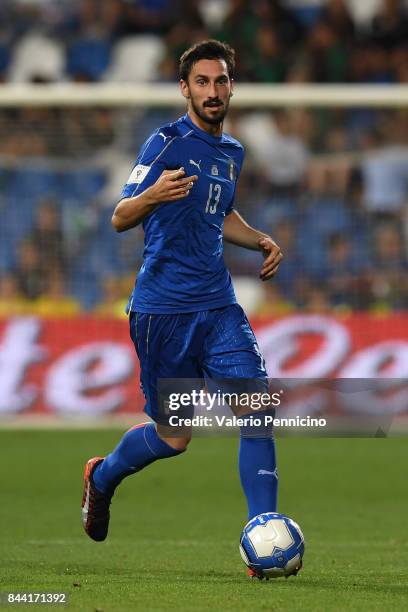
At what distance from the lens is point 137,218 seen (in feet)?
20.0

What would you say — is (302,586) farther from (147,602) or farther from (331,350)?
(331,350)

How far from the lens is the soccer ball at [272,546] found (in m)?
5.91

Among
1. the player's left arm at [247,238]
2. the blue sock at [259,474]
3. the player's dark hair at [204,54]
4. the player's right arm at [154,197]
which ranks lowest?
the blue sock at [259,474]

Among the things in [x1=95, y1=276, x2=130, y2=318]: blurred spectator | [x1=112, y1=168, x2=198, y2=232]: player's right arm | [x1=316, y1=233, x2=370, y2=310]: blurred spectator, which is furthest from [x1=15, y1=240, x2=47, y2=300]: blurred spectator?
[x1=112, y1=168, x2=198, y2=232]: player's right arm

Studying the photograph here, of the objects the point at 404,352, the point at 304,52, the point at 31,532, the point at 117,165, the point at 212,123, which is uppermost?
the point at 304,52

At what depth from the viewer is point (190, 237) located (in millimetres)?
6496

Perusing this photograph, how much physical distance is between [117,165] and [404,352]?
3.63 meters

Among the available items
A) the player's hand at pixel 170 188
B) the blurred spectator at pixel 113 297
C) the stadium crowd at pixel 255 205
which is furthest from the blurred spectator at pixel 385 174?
the player's hand at pixel 170 188

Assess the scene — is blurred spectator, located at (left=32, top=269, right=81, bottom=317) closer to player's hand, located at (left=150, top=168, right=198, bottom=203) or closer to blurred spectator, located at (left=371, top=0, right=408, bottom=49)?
blurred spectator, located at (left=371, top=0, right=408, bottom=49)

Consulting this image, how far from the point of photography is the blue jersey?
6.44m

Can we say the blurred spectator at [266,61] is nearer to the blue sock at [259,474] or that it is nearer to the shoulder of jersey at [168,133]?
the shoulder of jersey at [168,133]

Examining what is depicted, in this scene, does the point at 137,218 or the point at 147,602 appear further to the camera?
the point at 137,218

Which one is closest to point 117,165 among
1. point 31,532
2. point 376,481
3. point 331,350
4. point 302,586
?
point 331,350

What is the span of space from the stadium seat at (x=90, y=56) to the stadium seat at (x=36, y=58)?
162 mm
